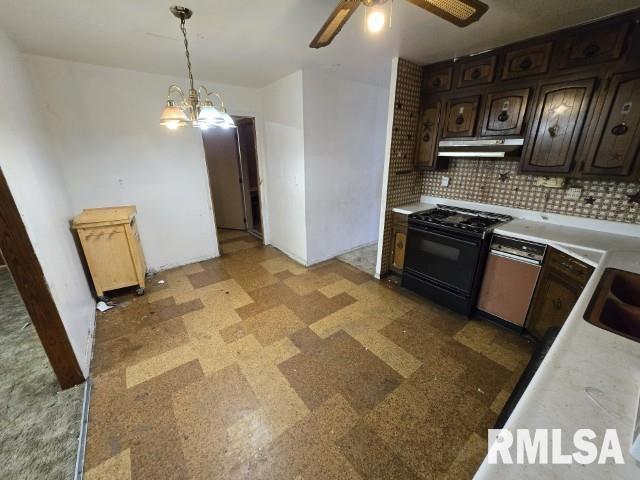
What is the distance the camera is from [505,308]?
2322mm

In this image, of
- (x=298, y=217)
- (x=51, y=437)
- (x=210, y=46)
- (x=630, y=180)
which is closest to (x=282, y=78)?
(x=210, y=46)

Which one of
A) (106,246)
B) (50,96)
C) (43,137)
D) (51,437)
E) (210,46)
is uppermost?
(210,46)

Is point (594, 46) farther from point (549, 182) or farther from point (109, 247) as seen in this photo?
point (109, 247)

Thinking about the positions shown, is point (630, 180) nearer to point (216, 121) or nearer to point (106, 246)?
point (216, 121)

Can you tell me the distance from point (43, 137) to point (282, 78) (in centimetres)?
250

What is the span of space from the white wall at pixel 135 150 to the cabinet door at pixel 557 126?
3289 mm

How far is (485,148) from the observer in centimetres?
236

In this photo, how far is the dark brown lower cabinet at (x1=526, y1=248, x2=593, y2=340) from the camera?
69.6 inches

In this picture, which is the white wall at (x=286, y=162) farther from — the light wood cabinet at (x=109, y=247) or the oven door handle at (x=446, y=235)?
the light wood cabinet at (x=109, y=247)

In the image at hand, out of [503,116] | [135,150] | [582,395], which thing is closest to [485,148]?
[503,116]

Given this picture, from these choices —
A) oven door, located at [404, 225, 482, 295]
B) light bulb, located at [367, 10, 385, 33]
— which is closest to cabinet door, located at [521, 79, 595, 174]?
oven door, located at [404, 225, 482, 295]

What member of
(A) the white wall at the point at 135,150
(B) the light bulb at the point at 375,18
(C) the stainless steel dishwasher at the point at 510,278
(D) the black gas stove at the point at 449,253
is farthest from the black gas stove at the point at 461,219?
(A) the white wall at the point at 135,150

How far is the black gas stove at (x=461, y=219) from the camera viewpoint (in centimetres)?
230

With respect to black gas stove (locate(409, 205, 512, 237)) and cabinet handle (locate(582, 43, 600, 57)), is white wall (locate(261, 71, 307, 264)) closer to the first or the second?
black gas stove (locate(409, 205, 512, 237))
